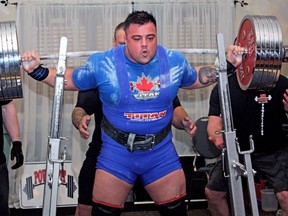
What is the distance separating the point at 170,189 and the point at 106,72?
2.57 feet

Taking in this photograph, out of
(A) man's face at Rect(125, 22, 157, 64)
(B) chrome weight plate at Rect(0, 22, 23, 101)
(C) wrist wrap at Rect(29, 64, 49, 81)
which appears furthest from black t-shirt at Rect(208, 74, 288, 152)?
(B) chrome weight plate at Rect(0, 22, 23, 101)

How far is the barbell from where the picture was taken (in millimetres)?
3043

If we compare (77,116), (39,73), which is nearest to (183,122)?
(77,116)

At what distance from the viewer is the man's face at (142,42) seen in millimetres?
3197

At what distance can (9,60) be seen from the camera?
3047 millimetres

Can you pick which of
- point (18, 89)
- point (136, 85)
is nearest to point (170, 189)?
point (136, 85)

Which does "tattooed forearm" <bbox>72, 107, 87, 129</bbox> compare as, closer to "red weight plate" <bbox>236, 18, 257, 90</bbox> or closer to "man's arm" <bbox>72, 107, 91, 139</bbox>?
"man's arm" <bbox>72, 107, 91, 139</bbox>

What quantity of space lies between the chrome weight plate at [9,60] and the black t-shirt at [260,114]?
178cm

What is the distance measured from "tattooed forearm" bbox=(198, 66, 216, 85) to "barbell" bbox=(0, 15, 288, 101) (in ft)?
0.62

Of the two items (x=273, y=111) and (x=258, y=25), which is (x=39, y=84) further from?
(x=258, y=25)

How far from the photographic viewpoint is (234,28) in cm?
594

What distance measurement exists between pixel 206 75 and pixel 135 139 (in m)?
0.61

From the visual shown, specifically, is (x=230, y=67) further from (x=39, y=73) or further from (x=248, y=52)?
(x=39, y=73)

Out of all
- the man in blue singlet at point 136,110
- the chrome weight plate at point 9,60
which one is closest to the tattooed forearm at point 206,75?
the man in blue singlet at point 136,110
